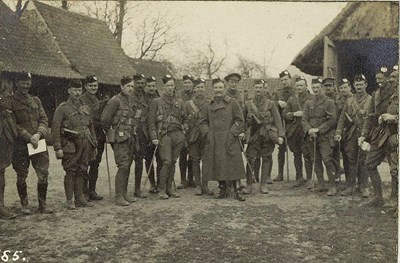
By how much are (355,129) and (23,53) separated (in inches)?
328

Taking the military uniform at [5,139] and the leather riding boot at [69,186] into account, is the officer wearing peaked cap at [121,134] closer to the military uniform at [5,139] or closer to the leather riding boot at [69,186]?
the leather riding boot at [69,186]

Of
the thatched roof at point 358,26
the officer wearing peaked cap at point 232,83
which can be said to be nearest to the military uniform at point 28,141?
the officer wearing peaked cap at point 232,83

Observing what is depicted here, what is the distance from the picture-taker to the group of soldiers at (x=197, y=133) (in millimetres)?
5195

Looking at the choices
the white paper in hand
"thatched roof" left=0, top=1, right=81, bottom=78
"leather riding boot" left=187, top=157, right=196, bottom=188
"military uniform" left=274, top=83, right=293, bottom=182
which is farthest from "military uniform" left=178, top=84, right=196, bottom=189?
"thatched roof" left=0, top=1, right=81, bottom=78

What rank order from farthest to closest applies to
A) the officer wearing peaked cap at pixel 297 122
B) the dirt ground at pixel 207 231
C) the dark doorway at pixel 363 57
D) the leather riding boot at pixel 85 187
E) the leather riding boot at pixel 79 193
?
the dark doorway at pixel 363 57
the officer wearing peaked cap at pixel 297 122
the leather riding boot at pixel 85 187
the leather riding boot at pixel 79 193
the dirt ground at pixel 207 231

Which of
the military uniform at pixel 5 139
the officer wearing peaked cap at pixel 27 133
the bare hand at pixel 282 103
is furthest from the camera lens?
the bare hand at pixel 282 103

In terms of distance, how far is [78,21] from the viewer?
1530 cm

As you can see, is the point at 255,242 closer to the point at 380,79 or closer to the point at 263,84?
the point at 380,79

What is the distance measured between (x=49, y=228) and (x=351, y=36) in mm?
7587

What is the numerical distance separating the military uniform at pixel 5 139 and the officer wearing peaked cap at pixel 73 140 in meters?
0.51

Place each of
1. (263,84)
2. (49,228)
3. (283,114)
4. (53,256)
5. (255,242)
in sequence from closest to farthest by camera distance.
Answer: (53,256) → (255,242) → (49,228) → (263,84) → (283,114)

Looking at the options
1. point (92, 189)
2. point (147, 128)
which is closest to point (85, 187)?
point (92, 189)

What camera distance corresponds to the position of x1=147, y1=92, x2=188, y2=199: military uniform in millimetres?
6094

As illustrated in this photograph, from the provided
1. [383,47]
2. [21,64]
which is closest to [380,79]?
[383,47]
